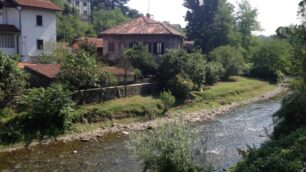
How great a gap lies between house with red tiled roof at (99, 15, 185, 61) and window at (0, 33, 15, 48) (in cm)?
1198

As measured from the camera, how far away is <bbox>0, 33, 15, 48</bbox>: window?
46.1m

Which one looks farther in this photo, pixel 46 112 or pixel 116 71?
pixel 116 71

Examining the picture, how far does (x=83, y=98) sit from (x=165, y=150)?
63.3 feet

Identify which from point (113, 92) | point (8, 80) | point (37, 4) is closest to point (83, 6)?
point (37, 4)

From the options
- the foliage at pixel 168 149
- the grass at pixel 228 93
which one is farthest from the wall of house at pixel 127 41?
the foliage at pixel 168 149

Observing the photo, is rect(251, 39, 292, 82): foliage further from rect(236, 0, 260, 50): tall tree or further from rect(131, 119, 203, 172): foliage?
rect(131, 119, 203, 172): foliage

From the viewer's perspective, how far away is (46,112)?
103 ft

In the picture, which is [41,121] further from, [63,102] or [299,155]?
[299,155]

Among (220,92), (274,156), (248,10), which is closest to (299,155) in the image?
(274,156)

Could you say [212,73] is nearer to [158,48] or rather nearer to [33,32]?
[158,48]

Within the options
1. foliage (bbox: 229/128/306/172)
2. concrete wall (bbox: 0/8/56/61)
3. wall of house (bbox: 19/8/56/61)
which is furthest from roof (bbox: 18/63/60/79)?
foliage (bbox: 229/128/306/172)

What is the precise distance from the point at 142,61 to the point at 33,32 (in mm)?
13160

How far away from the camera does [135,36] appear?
53406 millimetres

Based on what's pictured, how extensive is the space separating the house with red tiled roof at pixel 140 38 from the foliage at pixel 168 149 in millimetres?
33408
